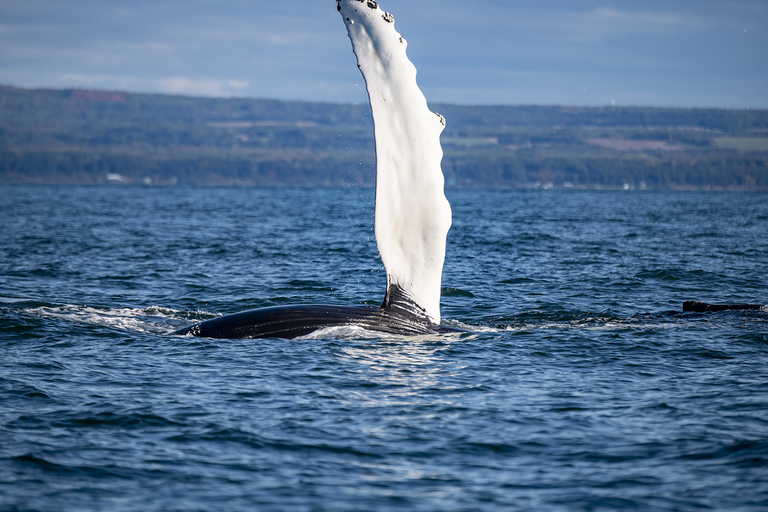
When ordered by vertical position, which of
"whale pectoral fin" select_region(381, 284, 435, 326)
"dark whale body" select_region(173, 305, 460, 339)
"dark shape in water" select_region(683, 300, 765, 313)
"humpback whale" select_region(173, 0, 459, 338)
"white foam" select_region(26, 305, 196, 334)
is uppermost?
"humpback whale" select_region(173, 0, 459, 338)

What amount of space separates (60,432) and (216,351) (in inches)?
121

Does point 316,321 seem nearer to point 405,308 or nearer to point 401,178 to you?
point 405,308

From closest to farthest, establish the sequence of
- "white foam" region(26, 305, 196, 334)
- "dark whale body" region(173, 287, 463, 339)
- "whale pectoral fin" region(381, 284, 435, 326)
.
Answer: "whale pectoral fin" region(381, 284, 435, 326)
"dark whale body" region(173, 287, 463, 339)
"white foam" region(26, 305, 196, 334)

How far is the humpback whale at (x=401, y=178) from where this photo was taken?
351 inches

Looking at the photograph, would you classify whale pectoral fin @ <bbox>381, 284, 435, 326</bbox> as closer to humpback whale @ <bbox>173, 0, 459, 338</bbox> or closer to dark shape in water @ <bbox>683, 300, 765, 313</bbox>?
humpback whale @ <bbox>173, 0, 459, 338</bbox>

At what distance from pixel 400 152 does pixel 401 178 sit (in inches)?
11.5

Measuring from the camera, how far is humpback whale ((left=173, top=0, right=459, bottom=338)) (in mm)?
8906

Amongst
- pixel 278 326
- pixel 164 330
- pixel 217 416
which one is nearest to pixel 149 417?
pixel 217 416

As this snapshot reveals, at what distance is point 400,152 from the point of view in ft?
30.4

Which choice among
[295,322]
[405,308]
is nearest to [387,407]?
[405,308]

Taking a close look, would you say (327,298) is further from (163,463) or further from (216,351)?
(163,463)

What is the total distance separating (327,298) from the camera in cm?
1677

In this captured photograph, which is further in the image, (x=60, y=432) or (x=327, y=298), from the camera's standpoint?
(x=327, y=298)

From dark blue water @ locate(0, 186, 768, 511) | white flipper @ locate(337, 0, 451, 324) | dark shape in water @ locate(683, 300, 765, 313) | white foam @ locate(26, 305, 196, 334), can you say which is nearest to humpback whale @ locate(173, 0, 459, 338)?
white flipper @ locate(337, 0, 451, 324)
